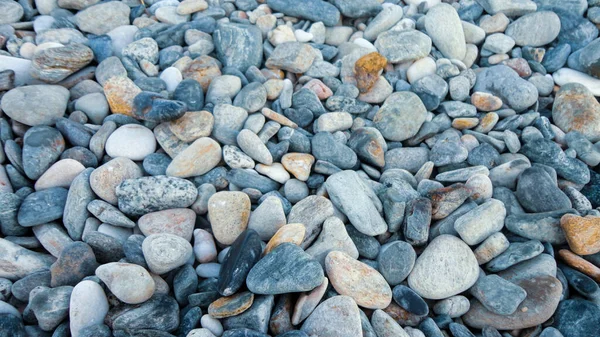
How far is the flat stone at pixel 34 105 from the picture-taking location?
2.04 metres

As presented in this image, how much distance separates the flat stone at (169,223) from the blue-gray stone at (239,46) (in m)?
1.03

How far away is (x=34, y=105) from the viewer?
2068 mm

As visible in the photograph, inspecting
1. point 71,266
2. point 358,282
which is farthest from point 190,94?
point 358,282

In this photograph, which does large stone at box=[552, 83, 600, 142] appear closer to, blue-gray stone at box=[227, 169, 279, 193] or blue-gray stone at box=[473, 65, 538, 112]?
blue-gray stone at box=[473, 65, 538, 112]

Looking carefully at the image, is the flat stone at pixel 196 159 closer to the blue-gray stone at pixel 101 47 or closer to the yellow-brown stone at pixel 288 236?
the yellow-brown stone at pixel 288 236

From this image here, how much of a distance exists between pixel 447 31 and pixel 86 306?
2347mm

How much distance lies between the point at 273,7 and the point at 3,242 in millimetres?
1986

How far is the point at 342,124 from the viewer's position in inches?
88.7

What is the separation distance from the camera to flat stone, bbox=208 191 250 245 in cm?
180

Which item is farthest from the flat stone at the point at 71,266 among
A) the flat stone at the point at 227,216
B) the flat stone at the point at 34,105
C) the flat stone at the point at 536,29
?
the flat stone at the point at 536,29

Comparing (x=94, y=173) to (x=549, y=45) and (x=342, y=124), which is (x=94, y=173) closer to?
(x=342, y=124)

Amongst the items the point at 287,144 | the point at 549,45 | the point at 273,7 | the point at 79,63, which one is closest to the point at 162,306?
the point at 287,144

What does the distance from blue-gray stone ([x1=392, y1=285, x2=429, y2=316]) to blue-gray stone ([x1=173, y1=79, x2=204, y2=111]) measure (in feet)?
4.28

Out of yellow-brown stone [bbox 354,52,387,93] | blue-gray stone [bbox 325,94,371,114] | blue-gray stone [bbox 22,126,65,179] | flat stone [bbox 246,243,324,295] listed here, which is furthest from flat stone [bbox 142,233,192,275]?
yellow-brown stone [bbox 354,52,387,93]
